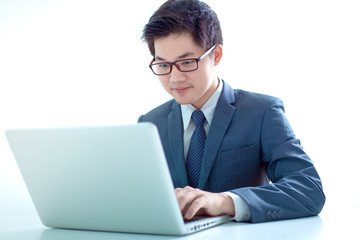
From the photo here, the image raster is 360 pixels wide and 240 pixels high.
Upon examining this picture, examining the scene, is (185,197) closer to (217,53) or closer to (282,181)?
(282,181)

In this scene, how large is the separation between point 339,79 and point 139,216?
3.01m

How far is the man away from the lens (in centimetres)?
212

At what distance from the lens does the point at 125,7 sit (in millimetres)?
4438

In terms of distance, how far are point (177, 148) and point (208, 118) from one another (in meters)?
0.21

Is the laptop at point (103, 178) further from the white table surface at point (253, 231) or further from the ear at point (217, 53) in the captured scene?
the ear at point (217, 53)

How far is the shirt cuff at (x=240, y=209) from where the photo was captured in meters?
1.58

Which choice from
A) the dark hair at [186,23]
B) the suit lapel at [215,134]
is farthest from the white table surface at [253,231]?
the dark hair at [186,23]

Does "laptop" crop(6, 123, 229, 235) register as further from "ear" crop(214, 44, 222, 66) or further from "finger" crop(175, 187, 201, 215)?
"ear" crop(214, 44, 222, 66)

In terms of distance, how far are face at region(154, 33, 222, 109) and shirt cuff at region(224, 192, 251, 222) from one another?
26.6 inches

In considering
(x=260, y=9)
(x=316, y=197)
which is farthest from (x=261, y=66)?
(x=316, y=197)

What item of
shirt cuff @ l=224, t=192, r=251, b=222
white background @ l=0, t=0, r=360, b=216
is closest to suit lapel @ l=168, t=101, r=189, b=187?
shirt cuff @ l=224, t=192, r=251, b=222

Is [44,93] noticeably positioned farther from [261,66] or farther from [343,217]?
[343,217]

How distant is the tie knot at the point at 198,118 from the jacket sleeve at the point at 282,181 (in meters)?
0.29

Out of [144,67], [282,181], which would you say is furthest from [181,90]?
[144,67]
